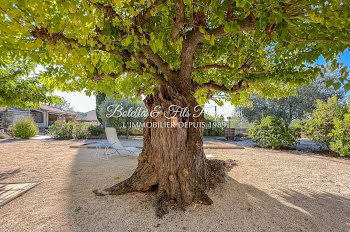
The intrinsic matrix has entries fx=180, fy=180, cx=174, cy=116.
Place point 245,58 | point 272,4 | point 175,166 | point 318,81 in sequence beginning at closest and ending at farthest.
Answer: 1. point 272,4
2. point 175,166
3. point 245,58
4. point 318,81

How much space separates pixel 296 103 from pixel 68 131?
1983 cm

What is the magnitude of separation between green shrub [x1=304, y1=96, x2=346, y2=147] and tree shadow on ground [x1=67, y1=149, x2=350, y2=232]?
19.1 feet

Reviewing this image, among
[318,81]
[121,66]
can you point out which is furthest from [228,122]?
[121,66]

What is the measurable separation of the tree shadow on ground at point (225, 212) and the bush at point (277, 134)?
5665 mm

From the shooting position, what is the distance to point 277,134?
8.69m

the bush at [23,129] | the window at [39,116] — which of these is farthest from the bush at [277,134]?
the window at [39,116]

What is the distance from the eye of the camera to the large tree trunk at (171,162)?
113 inches

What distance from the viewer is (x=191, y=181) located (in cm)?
295

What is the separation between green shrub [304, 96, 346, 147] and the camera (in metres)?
7.73

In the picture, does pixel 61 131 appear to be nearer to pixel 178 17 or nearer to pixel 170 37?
pixel 170 37

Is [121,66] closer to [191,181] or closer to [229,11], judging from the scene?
[229,11]

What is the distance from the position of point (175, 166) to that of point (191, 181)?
14.3 inches

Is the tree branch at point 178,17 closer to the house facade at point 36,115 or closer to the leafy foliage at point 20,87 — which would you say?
the leafy foliage at point 20,87

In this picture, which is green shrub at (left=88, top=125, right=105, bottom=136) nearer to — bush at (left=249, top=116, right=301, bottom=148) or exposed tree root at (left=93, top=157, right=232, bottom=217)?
bush at (left=249, top=116, right=301, bottom=148)
